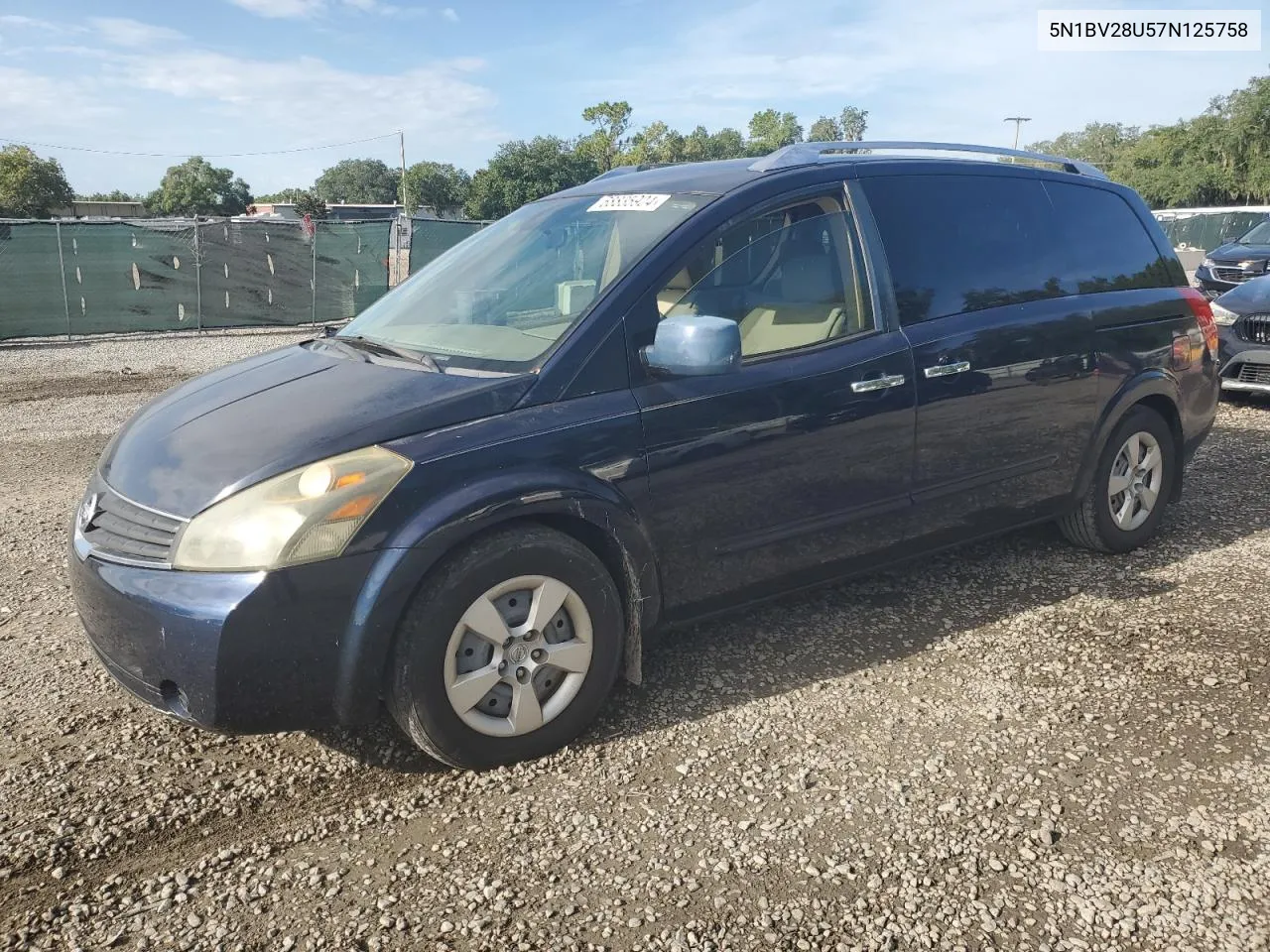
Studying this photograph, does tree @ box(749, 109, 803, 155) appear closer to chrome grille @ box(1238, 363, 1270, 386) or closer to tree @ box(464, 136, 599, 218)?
tree @ box(464, 136, 599, 218)

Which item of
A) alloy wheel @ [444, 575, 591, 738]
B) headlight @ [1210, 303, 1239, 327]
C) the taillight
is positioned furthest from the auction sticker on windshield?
headlight @ [1210, 303, 1239, 327]

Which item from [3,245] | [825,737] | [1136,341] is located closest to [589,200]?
[825,737]

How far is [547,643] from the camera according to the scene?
293 cm

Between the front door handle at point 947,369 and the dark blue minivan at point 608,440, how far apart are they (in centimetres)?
2

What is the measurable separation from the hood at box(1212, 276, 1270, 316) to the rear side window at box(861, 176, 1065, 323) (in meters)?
5.02

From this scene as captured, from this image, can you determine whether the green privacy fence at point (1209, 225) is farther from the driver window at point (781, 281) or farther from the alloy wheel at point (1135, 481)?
the driver window at point (781, 281)

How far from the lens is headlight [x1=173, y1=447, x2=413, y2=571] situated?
2.54 m

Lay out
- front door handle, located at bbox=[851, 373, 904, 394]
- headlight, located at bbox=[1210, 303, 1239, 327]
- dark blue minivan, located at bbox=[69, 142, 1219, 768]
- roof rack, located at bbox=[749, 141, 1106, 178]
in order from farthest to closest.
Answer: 1. headlight, located at bbox=[1210, 303, 1239, 327]
2. roof rack, located at bbox=[749, 141, 1106, 178]
3. front door handle, located at bbox=[851, 373, 904, 394]
4. dark blue minivan, located at bbox=[69, 142, 1219, 768]

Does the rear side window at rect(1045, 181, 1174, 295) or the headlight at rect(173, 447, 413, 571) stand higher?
the rear side window at rect(1045, 181, 1174, 295)

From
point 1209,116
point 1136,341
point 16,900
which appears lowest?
point 16,900

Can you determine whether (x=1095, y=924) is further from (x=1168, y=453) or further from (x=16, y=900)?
(x=1168, y=453)

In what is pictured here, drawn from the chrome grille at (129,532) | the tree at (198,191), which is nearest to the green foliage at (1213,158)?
the chrome grille at (129,532)

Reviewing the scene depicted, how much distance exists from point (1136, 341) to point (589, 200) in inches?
107

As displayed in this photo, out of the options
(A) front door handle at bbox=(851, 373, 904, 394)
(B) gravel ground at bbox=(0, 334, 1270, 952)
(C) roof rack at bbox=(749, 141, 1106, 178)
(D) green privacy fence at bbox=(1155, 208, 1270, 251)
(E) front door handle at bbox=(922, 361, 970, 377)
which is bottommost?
(B) gravel ground at bbox=(0, 334, 1270, 952)
